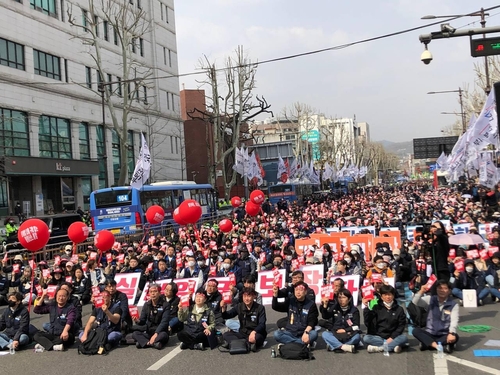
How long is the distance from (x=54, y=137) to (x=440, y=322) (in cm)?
3416

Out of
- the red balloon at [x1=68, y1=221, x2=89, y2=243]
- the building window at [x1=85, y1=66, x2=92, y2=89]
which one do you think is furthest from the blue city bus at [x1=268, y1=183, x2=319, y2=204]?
the red balloon at [x1=68, y1=221, x2=89, y2=243]

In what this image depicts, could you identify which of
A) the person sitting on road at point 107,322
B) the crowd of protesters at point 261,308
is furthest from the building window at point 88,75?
the person sitting on road at point 107,322

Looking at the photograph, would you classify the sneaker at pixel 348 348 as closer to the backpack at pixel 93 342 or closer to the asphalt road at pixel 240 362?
the asphalt road at pixel 240 362

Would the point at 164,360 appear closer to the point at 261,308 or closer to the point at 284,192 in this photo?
the point at 261,308

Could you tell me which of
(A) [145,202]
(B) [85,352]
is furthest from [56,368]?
(A) [145,202]

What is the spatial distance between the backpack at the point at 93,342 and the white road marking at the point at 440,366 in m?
5.50

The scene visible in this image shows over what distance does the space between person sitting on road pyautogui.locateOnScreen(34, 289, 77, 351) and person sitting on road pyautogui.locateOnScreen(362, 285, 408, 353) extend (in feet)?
17.2

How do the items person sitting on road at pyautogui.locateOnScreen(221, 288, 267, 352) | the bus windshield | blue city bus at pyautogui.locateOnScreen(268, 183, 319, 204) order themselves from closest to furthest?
person sitting on road at pyautogui.locateOnScreen(221, 288, 267, 352) < the bus windshield < blue city bus at pyautogui.locateOnScreen(268, 183, 319, 204)

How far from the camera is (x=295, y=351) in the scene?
8695 millimetres

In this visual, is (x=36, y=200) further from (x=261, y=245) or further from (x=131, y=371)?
(x=131, y=371)

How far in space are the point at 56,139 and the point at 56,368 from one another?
105 feet

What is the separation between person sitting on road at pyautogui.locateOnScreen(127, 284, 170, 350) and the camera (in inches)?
379

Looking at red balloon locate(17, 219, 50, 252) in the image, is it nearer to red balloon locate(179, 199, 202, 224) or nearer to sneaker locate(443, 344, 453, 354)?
red balloon locate(179, 199, 202, 224)

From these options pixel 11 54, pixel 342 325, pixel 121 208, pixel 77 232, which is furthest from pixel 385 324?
pixel 11 54
